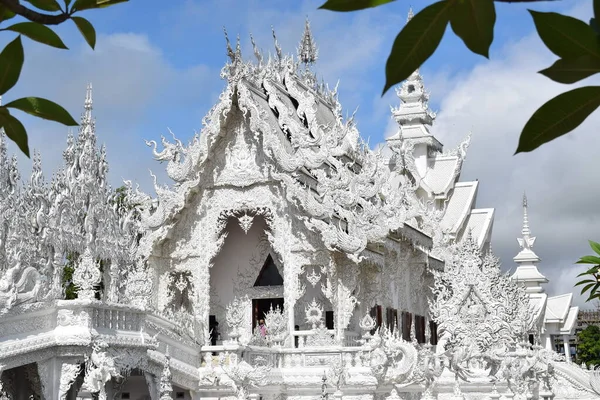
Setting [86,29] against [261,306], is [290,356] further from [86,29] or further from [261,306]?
[86,29]

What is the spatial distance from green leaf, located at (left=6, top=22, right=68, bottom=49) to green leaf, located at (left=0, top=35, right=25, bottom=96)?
0.04m

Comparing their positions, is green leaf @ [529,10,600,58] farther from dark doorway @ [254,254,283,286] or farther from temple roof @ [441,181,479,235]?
temple roof @ [441,181,479,235]

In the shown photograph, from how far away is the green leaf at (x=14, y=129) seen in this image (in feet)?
6.08

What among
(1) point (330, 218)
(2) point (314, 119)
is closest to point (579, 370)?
(1) point (330, 218)

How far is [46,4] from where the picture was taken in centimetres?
178

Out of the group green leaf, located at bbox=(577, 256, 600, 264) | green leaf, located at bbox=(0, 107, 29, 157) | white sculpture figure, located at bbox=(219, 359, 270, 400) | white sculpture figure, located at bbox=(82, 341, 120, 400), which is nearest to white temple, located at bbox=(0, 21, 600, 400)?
white sculpture figure, located at bbox=(219, 359, 270, 400)

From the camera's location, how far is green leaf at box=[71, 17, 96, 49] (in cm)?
184

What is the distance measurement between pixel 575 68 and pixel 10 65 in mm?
1018

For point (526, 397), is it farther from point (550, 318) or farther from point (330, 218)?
point (550, 318)

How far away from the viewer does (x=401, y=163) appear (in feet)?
83.5

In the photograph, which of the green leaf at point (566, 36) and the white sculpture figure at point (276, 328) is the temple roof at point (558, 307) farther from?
the green leaf at point (566, 36)

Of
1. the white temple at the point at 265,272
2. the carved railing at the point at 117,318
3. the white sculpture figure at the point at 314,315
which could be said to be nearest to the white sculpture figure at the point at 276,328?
the white temple at the point at 265,272

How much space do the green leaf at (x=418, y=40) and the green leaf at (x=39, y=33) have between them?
Result: 638 millimetres

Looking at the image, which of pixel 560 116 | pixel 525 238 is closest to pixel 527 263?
pixel 525 238
